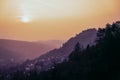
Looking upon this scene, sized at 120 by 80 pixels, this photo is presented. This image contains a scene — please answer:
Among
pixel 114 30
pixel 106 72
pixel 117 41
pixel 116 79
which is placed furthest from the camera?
pixel 114 30

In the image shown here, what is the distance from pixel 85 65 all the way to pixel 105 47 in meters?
21.3

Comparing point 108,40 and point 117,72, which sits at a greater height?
point 108,40

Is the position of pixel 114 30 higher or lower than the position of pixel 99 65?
higher

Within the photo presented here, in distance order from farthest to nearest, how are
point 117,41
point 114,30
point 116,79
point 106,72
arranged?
1. point 114,30
2. point 117,41
3. point 106,72
4. point 116,79

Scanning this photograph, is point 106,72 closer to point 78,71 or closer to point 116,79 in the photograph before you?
point 116,79

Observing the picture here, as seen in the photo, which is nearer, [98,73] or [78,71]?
[98,73]

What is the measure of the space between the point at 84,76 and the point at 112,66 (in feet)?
58.7

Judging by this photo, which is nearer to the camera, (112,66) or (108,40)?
(112,66)

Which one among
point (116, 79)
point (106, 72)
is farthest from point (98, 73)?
point (116, 79)

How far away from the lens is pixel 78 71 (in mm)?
191625

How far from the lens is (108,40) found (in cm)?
17925

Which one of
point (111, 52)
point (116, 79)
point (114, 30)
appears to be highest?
point (114, 30)

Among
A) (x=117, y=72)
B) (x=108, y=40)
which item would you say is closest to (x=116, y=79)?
(x=117, y=72)

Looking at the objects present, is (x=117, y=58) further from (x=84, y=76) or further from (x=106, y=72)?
(x=84, y=76)
